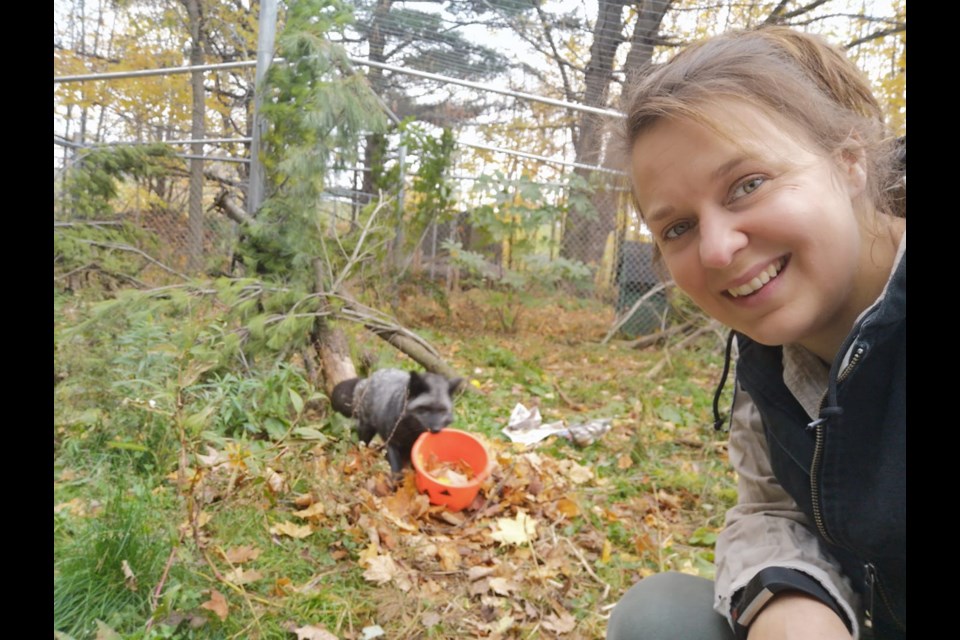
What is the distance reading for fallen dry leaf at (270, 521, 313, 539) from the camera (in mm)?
2277

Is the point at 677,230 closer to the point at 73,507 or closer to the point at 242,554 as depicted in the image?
the point at 242,554

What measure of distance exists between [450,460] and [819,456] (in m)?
2.39

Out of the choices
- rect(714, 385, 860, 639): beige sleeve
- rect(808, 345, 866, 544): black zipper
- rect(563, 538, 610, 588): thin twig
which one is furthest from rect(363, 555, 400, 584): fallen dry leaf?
rect(808, 345, 866, 544): black zipper

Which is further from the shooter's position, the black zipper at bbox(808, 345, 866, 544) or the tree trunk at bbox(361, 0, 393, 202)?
the tree trunk at bbox(361, 0, 393, 202)

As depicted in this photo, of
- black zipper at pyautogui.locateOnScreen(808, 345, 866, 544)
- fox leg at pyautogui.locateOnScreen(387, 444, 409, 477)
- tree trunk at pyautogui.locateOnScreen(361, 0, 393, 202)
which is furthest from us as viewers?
tree trunk at pyautogui.locateOnScreen(361, 0, 393, 202)

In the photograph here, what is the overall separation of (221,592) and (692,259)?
70.1 inches

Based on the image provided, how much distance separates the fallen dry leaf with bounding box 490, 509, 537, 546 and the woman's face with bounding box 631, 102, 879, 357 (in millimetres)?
1777

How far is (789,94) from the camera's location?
1.08 metres

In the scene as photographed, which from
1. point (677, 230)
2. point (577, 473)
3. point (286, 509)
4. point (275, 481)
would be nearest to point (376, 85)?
point (577, 473)

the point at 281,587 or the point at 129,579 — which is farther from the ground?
the point at 129,579

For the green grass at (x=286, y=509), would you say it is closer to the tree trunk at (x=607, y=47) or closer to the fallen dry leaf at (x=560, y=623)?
the fallen dry leaf at (x=560, y=623)

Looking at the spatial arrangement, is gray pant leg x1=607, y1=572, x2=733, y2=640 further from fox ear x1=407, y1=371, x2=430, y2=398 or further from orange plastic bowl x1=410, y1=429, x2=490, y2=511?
fox ear x1=407, y1=371, x2=430, y2=398

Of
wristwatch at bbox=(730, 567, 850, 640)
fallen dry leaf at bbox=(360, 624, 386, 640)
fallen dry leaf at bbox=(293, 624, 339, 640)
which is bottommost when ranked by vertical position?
fallen dry leaf at bbox=(360, 624, 386, 640)

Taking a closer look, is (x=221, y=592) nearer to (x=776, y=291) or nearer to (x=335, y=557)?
(x=335, y=557)
